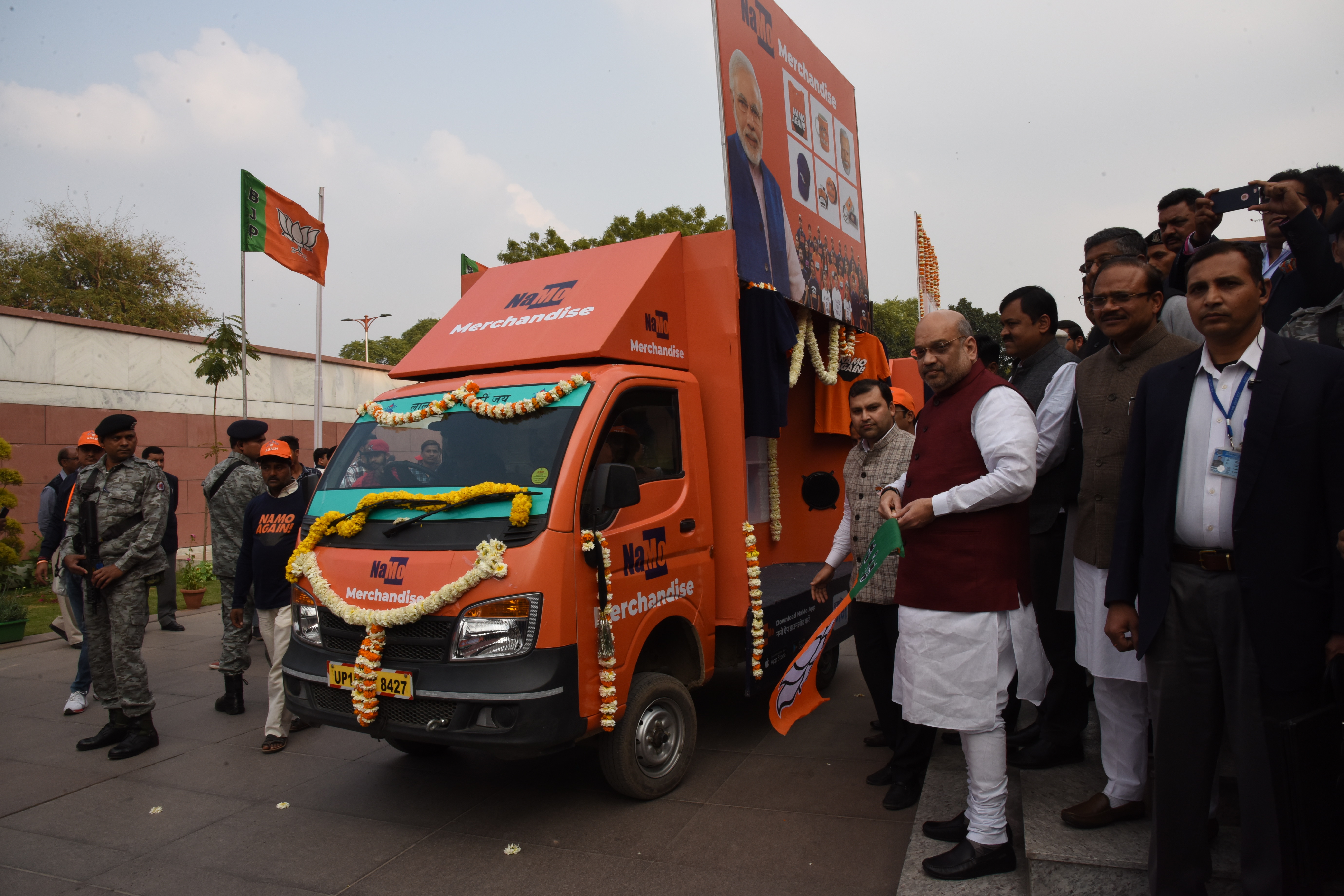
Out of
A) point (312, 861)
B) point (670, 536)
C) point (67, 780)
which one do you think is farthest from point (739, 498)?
point (67, 780)

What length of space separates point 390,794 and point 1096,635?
12.2ft

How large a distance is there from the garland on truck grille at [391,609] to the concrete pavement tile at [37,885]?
1.33m

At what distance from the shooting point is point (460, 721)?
137 inches

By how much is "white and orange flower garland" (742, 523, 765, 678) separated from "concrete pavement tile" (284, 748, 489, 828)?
169cm

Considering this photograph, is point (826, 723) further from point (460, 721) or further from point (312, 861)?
point (312, 861)

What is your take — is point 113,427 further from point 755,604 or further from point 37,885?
point 755,604

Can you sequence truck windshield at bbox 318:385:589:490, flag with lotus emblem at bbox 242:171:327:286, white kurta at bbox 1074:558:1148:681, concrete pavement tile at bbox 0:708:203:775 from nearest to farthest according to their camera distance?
white kurta at bbox 1074:558:1148:681
truck windshield at bbox 318:385:589:490
concrete pavement tile at bbox 0:708:203:775
flag with lotus emblem at bbox 242:171:327:286

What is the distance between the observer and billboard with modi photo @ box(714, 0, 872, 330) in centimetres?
538

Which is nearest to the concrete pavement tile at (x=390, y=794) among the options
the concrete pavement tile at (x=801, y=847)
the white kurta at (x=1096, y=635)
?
the concrete pavement tile at (x=801, y=847)

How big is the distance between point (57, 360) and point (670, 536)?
531 inches

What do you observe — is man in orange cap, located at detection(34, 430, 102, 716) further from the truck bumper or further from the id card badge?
the id card badge

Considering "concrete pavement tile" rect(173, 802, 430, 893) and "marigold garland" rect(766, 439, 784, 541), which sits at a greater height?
"marigold garland" rect(766, 439, 784, 541)

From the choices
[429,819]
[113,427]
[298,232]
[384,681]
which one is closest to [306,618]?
[384,681]

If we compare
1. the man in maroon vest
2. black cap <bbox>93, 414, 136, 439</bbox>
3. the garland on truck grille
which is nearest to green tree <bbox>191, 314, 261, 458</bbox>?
black cap <bbox>93, 414, 136, 439</bbox>
